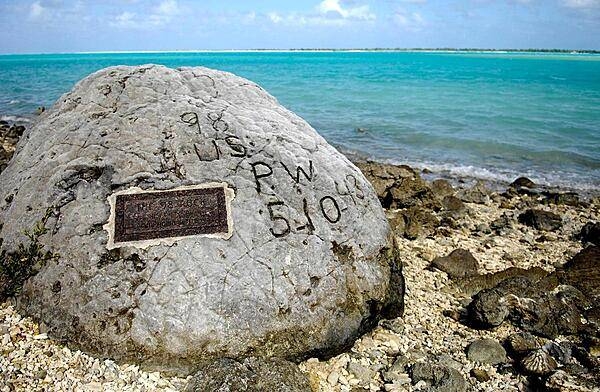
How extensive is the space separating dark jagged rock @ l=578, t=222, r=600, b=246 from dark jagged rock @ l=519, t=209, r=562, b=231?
496mm

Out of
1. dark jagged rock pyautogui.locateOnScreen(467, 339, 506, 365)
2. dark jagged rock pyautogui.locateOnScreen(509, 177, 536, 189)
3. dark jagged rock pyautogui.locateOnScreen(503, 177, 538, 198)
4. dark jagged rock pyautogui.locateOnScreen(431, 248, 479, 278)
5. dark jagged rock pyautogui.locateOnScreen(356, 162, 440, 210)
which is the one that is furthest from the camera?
dark jagged rock pyautogui.locateOnScreen(509, 177, 536, 189)

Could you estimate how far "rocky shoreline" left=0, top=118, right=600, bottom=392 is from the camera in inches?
175

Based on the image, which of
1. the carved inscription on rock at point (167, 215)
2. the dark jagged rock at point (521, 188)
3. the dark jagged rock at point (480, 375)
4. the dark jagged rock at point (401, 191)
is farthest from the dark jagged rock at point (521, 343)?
the dark jagged rock at point (521, 188)

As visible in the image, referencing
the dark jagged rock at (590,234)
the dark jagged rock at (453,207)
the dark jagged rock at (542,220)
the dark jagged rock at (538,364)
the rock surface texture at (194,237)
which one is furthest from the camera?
the dark jagged rock at (453,207)

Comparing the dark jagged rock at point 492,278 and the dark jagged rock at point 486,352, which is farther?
the dark jagged rock at point 492,278

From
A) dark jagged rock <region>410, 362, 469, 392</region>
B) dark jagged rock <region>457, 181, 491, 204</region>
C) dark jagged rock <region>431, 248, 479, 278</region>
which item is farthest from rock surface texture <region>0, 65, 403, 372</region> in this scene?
dark jagged rock <region>457, 181, 491, 204</region>

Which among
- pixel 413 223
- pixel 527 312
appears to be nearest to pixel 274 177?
pixel 527 312

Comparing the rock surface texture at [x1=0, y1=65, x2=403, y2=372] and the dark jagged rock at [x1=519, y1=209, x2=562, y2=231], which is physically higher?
the rock surface texture at [x1=0, y1=65, x2=403, y2=372]

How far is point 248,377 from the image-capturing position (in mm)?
4238

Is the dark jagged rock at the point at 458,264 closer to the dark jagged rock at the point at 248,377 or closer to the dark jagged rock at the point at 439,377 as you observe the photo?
the dark jagged rock at the point at 439,377

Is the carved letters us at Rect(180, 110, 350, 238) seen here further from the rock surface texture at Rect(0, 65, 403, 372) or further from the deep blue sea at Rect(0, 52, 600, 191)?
the deep blue sea at Rect(0, 52, 600, 191)

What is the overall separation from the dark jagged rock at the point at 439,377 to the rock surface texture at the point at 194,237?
73cm

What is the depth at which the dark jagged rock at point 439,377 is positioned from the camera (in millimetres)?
4656

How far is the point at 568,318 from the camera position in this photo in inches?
228
